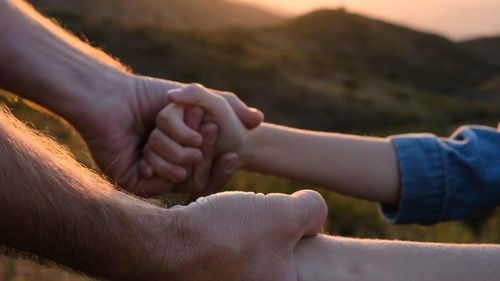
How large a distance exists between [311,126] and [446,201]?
73.5ft

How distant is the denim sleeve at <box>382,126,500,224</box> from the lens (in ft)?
8.69

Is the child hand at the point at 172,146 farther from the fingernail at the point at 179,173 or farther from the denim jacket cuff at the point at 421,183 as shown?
the denim jacket cuff at the point at 421,183

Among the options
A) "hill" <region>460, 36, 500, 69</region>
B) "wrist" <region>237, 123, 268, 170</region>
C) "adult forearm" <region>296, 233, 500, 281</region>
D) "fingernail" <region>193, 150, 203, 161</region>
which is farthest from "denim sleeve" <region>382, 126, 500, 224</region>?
"hill" <region>460, 36, 500, 69</region>

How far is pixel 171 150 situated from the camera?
8.08 ft

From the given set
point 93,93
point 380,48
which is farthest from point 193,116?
point 380,48

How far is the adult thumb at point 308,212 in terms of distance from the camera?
153 cm

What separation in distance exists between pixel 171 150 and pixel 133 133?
200 mm

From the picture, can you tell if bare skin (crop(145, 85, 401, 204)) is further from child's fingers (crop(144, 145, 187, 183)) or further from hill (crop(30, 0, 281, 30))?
hill (crop(30, 0, 281, 30))

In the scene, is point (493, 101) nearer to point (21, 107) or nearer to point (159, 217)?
point (21, 107)

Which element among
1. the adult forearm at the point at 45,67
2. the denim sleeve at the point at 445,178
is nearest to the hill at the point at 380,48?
the denim sleeve at the point at 445,178

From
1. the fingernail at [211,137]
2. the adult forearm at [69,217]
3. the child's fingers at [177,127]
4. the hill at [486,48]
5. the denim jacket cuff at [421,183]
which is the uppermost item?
the adult forearm at [69,217]

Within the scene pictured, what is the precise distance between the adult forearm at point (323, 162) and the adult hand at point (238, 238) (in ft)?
3.62

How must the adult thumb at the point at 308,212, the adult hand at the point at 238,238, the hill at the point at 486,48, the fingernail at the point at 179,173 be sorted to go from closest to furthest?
the adult hand at the point at 238,238, the adult thumb at the point at 308,212, the fingernail at the point at 179,173, the hill at the point at 486,48

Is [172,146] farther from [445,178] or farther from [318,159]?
[445,178]
